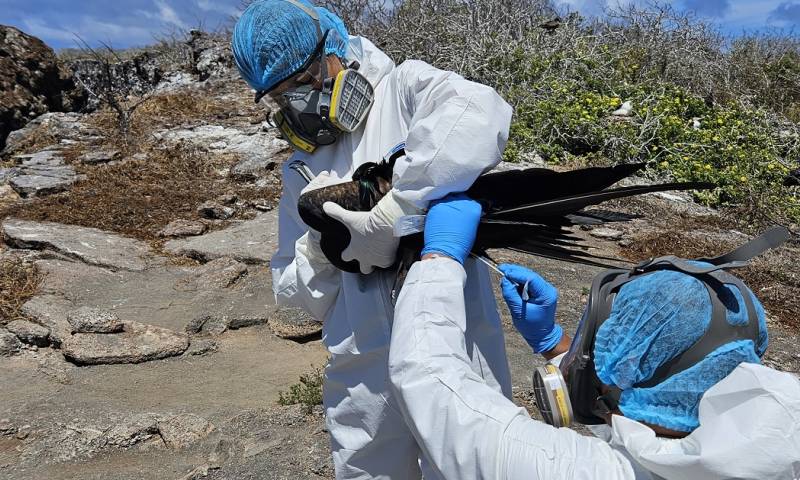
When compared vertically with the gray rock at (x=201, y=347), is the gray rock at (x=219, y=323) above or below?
above

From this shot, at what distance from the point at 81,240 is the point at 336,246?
4662 mm

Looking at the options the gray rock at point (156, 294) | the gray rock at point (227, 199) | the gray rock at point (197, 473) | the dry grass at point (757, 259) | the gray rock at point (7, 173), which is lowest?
the gray rock at point (7, 173)

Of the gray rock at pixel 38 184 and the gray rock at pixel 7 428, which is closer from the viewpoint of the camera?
the gray rock at pixel 7 428

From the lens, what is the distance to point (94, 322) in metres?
4.19

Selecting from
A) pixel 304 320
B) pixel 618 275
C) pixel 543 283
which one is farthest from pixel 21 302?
pixel 618 275

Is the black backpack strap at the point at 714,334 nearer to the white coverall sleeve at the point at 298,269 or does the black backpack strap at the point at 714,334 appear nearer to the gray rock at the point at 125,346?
the white coverall sleeve at the point at 298,269

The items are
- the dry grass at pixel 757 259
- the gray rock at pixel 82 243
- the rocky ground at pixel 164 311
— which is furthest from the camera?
the gray rock at pixel 82 243

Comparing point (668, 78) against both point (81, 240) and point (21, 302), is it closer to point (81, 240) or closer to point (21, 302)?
point (81, 240)

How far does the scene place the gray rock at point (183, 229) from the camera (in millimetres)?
6000

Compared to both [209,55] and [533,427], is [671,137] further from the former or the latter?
[209,55]

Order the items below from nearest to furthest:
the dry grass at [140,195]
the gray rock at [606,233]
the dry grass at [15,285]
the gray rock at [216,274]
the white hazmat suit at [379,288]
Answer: the white hazmat suit at [379,288], the dry grass at [15,285], the gray rock at [216,274], the gray rock at [606,233], the dry grass at [140,195]

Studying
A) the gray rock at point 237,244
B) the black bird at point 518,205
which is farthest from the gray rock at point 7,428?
the black bird at point 518,205

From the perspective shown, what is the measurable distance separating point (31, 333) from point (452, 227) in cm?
364

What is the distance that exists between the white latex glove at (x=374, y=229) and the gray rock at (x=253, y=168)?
590 cm
